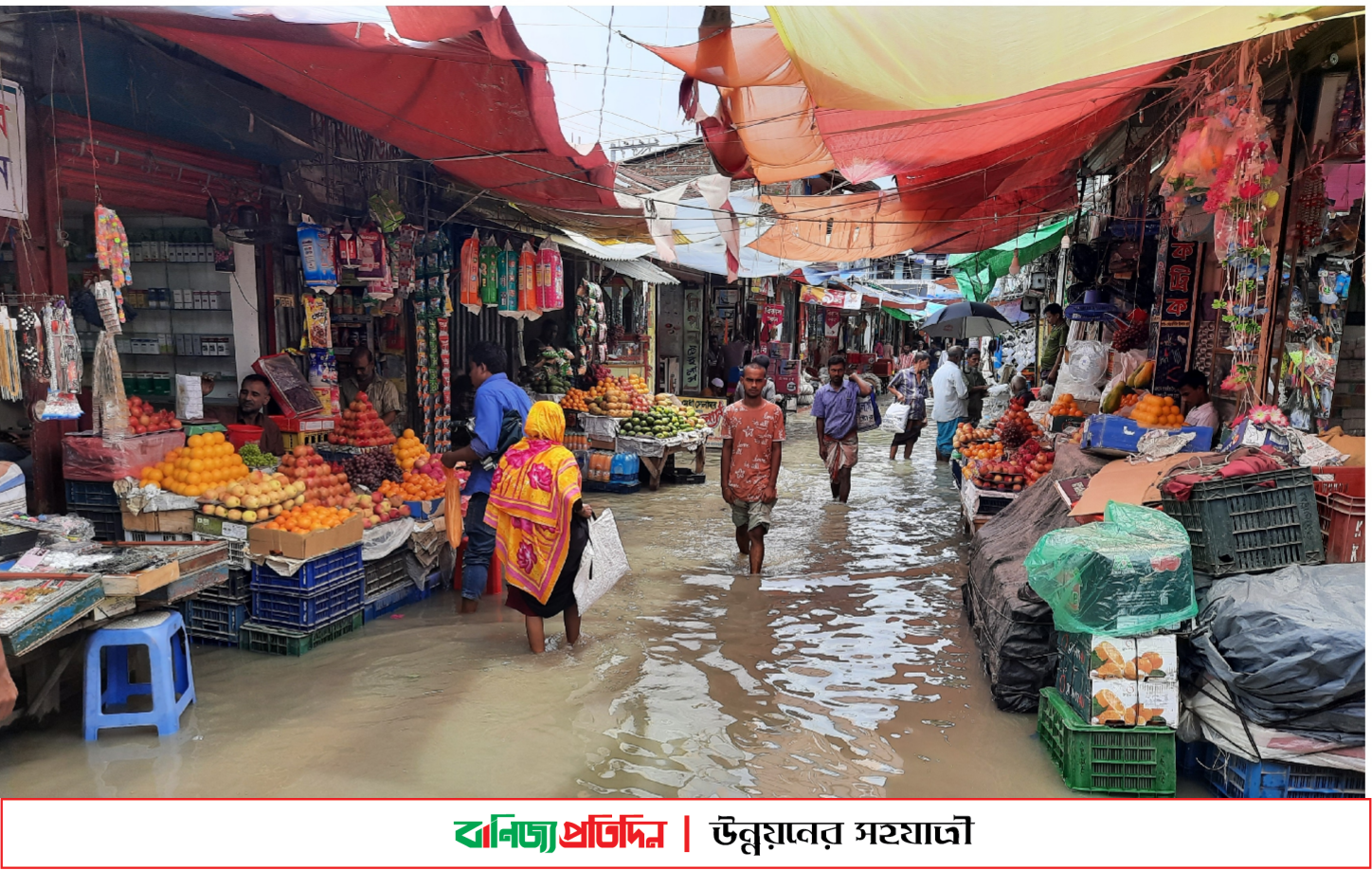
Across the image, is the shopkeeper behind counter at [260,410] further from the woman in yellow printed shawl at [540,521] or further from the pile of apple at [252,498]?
the woman in yellow printed shawl at [540,521]

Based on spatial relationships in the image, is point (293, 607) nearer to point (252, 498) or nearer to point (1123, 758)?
point (252, 498)

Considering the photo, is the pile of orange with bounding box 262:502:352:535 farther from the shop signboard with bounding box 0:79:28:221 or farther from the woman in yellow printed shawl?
the shop signboard with bounding box 0:79:28:221

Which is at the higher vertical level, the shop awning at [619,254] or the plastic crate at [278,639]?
the shop awning at [619,254]

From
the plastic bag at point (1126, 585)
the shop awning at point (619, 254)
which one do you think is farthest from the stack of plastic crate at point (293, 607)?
the shop awning at point (619, 254)

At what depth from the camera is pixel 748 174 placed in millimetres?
7551

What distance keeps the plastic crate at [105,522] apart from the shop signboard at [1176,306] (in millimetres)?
7783

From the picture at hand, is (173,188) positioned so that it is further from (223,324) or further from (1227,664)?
(1227,664)

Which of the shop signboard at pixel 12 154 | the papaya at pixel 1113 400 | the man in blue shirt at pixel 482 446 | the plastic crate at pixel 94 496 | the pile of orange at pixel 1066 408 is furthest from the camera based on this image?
the pile of orange at pixel 1066 408

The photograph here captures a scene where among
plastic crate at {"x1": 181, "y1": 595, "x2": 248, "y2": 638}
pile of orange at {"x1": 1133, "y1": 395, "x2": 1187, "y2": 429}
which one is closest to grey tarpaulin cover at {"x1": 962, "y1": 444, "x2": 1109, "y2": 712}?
pile of orange at {"x1": 1133, "y1": 395, "x2": 1187, "y2": 429}

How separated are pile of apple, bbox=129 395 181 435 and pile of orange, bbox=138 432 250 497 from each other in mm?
181

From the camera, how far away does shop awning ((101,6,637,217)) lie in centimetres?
391

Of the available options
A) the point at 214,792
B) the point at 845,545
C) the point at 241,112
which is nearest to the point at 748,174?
the point at 845,545

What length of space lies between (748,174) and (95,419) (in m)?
5.29

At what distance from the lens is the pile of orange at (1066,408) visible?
8312 millimetres
